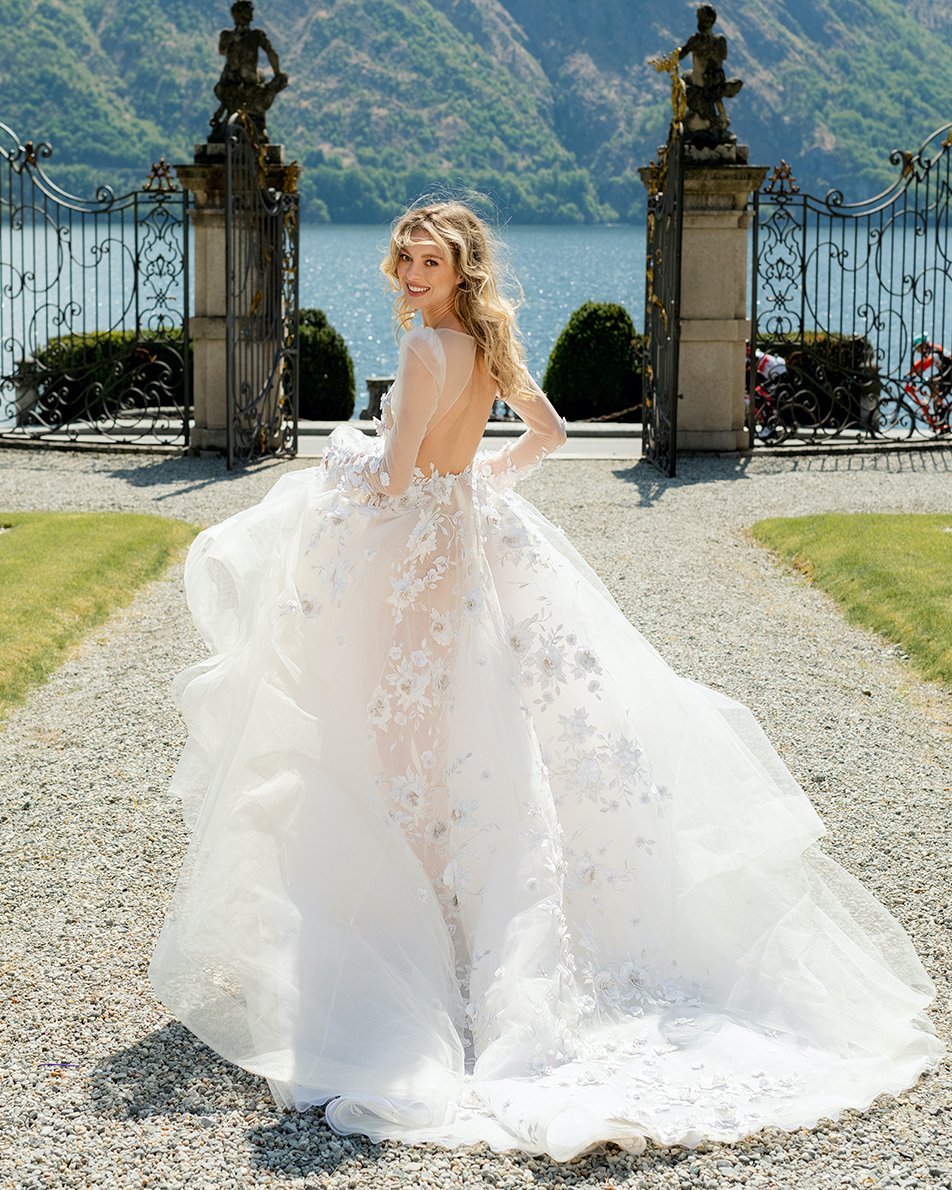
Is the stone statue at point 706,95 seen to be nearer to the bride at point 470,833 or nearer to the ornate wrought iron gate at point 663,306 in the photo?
the ornate wrought iron gate at point 663,306

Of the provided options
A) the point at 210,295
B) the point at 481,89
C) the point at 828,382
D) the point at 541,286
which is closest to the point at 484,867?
the point at 210,295

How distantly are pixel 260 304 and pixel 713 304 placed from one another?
3.80m

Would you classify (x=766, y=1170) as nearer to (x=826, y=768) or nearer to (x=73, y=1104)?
(x=73, y=1104)

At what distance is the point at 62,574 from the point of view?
838 centimetres

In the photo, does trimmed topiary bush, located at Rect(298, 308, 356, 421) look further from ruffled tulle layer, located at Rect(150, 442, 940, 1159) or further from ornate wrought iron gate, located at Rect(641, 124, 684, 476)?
ruffled tulle layer, located at Rect(150, 442, 940, 1159)

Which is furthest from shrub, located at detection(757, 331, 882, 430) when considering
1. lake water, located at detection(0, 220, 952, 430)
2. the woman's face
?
the woman's face

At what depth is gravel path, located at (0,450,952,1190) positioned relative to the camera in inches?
120

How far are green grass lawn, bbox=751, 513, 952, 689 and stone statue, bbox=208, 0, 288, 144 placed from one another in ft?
19.7

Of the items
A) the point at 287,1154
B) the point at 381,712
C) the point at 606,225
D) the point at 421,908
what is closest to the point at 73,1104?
the point at 287,1154

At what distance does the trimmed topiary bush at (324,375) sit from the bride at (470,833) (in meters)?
12.9

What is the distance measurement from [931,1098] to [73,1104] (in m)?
1.83

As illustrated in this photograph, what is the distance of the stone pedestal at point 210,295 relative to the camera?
12641mm

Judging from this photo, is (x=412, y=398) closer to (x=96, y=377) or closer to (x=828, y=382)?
(x=828, y=382)

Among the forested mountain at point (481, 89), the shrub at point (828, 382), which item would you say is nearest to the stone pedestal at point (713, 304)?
the shrub at point (828, 382)
